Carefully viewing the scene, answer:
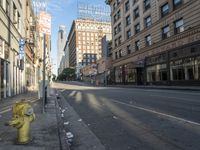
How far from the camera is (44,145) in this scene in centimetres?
568

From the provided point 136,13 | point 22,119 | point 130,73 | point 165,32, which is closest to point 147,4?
point 136,13

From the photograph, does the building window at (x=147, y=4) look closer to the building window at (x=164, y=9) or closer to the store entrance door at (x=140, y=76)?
the building window at (x=164, y=9)

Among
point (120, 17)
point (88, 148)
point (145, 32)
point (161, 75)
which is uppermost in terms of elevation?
point (120, 17)

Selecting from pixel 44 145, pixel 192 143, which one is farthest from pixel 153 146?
pixel 44 145

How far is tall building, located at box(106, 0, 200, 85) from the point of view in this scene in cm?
3097

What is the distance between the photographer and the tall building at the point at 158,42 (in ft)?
102

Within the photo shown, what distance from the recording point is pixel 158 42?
128ft

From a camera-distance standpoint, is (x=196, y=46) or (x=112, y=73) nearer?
(x=196, y=46)

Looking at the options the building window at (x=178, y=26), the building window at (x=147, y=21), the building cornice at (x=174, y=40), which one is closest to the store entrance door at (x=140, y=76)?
the building cornice at (x=174, y=40)

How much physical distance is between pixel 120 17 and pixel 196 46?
3163cm

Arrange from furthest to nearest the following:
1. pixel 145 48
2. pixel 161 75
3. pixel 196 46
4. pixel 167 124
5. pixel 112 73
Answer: pixel 112 73 → pixel 145 48 → pixel 161 75 → pixel 196 46 → pixel 167 124

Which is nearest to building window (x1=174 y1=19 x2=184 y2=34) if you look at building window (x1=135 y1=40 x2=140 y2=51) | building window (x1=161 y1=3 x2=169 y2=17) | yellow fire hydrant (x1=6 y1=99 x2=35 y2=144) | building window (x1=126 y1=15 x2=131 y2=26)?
building window (x1=161 y1=3 x2=169 y2=17)

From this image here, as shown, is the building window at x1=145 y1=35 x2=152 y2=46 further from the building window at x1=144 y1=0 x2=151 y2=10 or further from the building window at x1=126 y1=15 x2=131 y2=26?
the building window at x1=126 y1=15 x2=131 y2=26

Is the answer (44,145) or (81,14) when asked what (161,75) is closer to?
(44,145)
